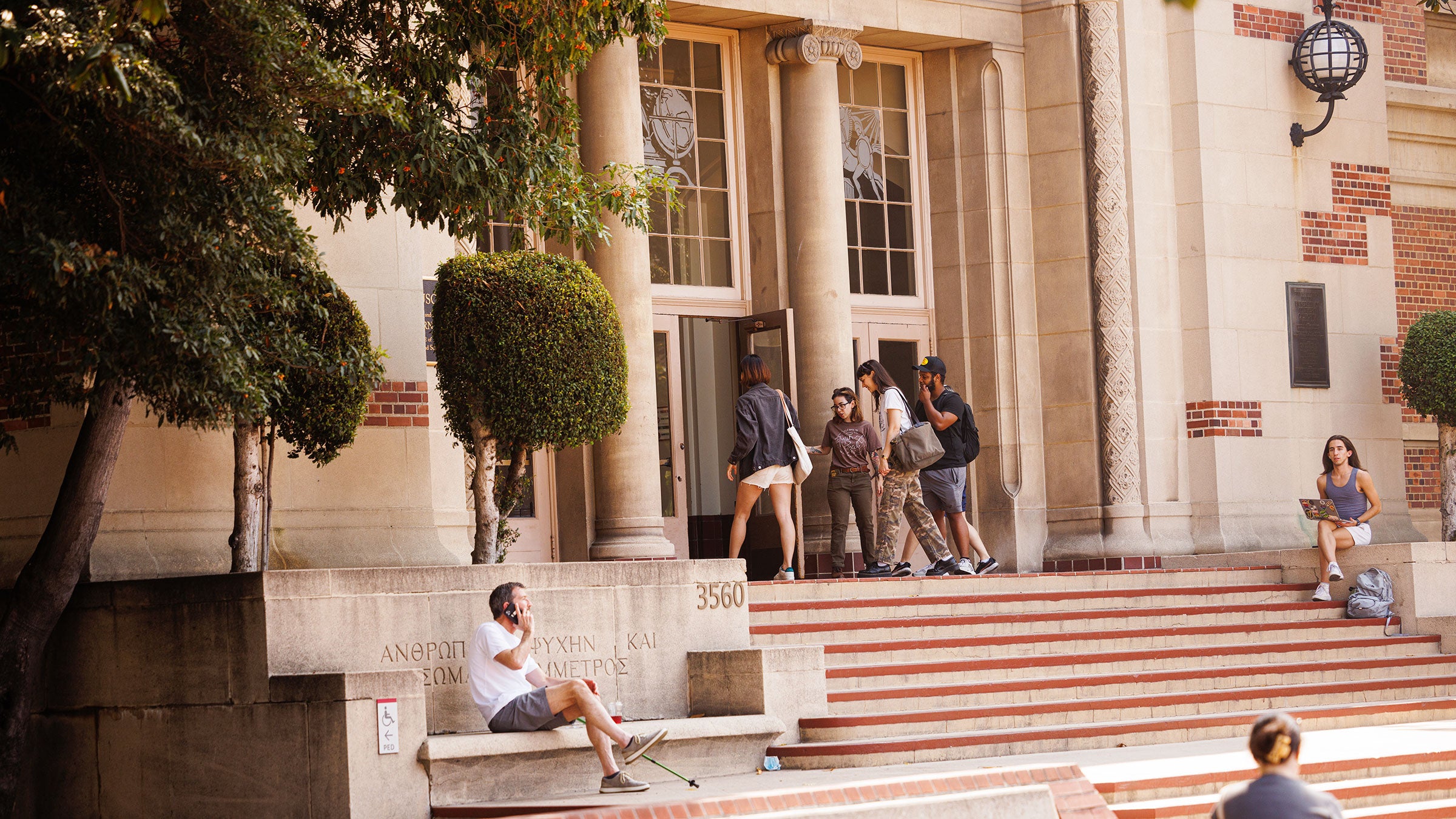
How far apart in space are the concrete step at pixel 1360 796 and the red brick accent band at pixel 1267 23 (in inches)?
375

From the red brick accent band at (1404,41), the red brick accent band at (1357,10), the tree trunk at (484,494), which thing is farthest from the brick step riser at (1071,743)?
the red brick accent band at (1404,41)

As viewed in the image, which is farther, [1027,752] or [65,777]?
[1027,752]

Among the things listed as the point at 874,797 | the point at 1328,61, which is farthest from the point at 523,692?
the point at 1328,61

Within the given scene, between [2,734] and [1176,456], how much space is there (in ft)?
37.4

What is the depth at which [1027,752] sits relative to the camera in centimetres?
1020

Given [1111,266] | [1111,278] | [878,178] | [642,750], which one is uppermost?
[878,178]

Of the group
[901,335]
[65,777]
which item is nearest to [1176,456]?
[901,335]

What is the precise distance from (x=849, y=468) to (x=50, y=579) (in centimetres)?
680

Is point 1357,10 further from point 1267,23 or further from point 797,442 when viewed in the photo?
point 797,442

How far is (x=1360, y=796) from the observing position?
9.27 metres

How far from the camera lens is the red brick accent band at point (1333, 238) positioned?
57.1 feet

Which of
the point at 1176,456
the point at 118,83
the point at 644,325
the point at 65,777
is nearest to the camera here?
the point at 118,83

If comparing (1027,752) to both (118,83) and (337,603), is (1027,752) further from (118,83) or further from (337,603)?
(118,83)

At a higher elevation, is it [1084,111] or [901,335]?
[1084,111]
